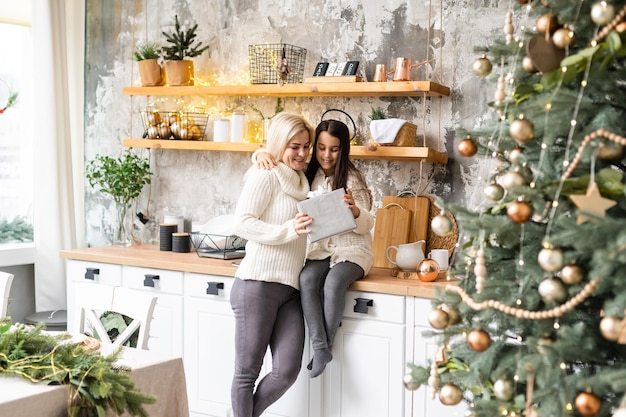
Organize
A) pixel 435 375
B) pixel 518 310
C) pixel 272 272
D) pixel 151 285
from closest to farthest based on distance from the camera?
pixel 518 310, pixel 435 375, pixel 272 272, pixel 151 285

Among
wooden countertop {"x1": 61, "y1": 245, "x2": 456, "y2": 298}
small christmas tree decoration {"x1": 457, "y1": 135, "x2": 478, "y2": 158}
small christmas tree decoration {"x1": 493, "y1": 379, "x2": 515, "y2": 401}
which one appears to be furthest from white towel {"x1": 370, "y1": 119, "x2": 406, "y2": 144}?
small christmas tree decoration {"x1": 493, "y1": 379, "x2": 515, "y2": 401}

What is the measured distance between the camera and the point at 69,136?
4.90 m

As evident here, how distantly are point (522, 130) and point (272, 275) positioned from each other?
1842mm

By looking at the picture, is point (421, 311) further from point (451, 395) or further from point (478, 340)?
point (478, 340)

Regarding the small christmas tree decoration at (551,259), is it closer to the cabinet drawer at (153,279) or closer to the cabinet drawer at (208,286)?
the cabinet drawer at (208,286)

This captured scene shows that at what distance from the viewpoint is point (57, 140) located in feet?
15.8

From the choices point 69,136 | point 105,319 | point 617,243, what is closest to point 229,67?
point 69,136

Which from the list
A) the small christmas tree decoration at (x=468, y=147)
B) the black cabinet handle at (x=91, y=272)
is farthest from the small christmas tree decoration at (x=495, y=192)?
the black cabinet handle at (x=91, y=272)

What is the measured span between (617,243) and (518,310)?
0.28 meters

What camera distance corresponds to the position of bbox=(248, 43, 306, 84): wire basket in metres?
4.05

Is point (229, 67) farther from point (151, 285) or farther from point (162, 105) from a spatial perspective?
point (151, 285)

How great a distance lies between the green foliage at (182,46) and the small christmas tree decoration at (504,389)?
304 cm

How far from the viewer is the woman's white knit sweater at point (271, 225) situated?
3.31m

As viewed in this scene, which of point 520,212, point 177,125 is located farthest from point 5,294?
point 520,212
